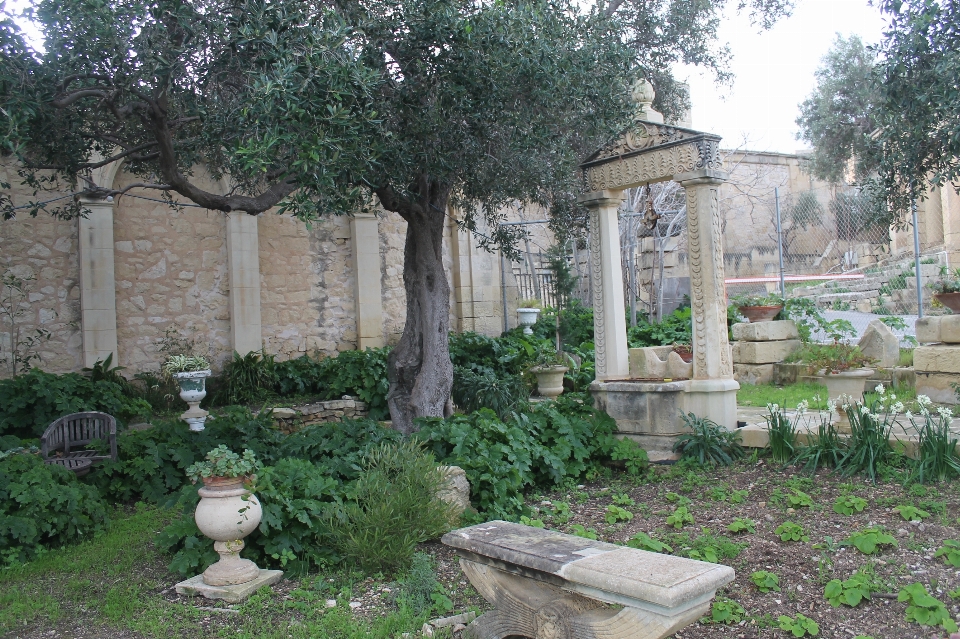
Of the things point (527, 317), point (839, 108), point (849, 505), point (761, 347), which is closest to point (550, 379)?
point (761, 347)

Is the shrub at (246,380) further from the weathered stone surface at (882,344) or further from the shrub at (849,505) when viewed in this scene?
the weathered stone surface at (882,344)

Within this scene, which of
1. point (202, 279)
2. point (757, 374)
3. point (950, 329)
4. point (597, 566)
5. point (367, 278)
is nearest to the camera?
point (597, 566)

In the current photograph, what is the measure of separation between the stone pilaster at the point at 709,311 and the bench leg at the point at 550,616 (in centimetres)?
381

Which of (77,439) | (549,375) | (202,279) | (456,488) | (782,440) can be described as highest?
(202,279)

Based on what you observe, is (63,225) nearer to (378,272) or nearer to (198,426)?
(198,426)

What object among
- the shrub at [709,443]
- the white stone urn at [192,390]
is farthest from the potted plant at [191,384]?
the shrub at [709,443]

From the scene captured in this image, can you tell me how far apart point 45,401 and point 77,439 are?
1211 mm

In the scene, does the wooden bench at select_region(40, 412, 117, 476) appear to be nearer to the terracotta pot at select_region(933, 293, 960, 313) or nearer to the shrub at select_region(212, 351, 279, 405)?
the shrub at select_region(212, 351, 279, 405)

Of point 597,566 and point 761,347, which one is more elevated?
point 761,347

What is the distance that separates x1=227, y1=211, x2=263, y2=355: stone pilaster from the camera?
10812mm

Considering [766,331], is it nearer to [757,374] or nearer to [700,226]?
[757,374]

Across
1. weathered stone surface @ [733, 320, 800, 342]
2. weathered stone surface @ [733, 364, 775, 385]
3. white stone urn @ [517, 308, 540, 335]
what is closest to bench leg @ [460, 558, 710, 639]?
weathered stone surface @ [733, 364, 775, 385]

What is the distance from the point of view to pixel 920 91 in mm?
5367

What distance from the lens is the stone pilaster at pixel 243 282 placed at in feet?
35.5
